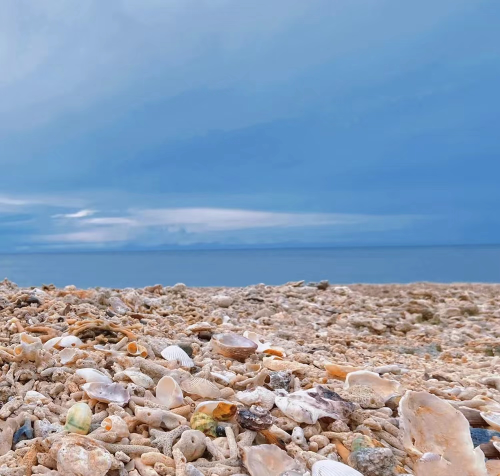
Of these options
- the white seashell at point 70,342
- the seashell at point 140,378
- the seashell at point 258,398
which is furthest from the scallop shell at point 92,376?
the seashell at point 258,398

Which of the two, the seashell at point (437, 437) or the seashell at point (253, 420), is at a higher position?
the seashell at point (253, 420)

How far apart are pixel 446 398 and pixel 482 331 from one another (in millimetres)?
3829

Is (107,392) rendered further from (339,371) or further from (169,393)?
(339,371)

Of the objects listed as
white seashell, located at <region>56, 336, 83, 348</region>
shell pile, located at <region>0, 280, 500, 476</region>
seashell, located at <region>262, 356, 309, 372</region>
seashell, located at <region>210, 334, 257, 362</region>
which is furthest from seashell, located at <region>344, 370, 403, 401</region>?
white seashell, located at <region>56, 336, 83, 348</region>

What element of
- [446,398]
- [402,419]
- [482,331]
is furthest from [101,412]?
[482,331]

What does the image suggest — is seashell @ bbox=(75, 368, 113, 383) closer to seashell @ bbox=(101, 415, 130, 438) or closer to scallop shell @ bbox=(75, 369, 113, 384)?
scallop shell @ bbox=(75, 369, 113, 384)

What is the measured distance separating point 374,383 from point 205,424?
1.14 meters

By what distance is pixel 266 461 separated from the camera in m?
1.91

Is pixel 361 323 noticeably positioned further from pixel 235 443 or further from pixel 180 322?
pixel 235 443

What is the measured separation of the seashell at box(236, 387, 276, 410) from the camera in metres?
2.30

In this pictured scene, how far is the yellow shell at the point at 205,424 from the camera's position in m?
2.09

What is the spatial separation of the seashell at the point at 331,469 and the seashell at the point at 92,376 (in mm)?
1198

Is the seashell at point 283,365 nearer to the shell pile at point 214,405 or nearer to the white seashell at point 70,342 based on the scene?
the shell pile at point 214,405

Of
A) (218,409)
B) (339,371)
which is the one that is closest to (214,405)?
(218,409)
